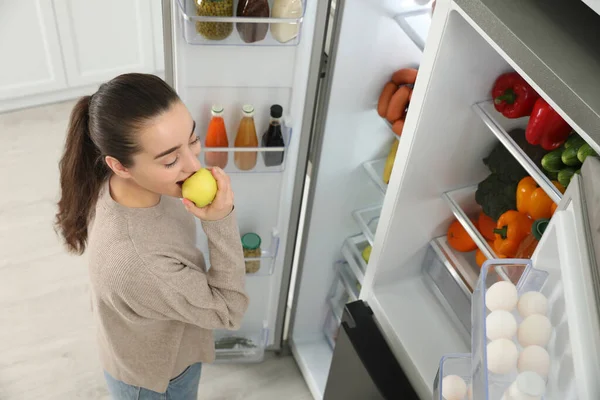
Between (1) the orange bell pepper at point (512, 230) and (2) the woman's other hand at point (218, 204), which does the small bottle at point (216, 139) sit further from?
(1) the orange bell pepper at point (512, 230)

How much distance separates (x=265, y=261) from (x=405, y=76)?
2.48 feet

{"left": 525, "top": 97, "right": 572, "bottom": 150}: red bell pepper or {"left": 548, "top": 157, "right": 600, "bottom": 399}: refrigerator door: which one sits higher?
{"left": 548, "top": 157, "right": 600, "bottom": 399}: refrigerator door

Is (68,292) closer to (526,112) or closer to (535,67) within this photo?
(526,112)

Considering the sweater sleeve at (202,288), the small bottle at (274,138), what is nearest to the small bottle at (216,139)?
the small bottle at (274,138)

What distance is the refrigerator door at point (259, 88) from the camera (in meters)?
1.56

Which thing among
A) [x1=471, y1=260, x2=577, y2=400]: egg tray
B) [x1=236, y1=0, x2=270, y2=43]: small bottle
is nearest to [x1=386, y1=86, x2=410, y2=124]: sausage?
[x1=236, y1=0, x2=270, y2=43]: small bottle

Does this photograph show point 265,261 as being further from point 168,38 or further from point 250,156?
point 168,38

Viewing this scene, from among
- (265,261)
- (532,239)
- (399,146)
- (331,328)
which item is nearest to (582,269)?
(532,239)

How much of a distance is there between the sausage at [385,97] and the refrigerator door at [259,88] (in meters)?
0.19

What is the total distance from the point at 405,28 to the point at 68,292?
1752 millimetres

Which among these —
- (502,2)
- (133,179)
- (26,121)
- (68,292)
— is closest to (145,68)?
(26,121)

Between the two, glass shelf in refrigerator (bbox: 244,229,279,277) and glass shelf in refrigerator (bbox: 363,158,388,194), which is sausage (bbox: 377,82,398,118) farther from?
glass shelf in refrigerator (bbox: 244,229,279,277)

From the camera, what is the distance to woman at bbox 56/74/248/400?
125 centimetres

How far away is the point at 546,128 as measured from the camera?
1.32 meters
